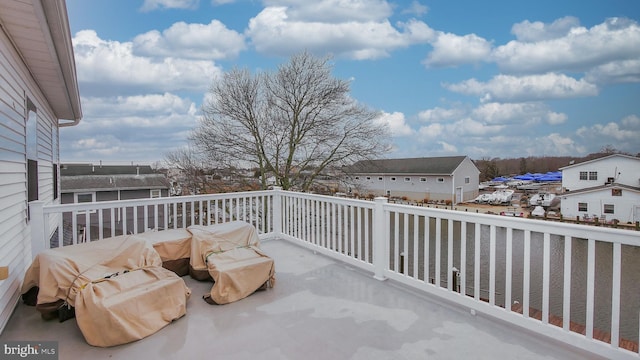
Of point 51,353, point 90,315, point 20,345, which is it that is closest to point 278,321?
point 90,315

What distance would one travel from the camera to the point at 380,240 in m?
3.45

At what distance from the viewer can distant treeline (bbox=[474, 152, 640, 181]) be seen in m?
7.06

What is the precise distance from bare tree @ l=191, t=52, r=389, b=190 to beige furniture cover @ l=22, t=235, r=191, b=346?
10.1 m

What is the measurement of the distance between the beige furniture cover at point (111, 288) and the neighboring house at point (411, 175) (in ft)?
26.6

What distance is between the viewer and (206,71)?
12.7m

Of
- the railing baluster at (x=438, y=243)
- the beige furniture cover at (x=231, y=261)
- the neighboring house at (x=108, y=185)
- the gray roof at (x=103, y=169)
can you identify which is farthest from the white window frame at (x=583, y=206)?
the gray roof at (x=103, y=169)

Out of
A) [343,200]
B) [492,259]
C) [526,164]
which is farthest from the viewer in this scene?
[526,164]

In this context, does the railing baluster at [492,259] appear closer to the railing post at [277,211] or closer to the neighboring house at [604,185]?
the railing post at [277,211]

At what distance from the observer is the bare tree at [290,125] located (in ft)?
42.5

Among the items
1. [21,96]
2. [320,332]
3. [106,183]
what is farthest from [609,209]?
[106,183]

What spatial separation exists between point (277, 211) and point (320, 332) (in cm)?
305

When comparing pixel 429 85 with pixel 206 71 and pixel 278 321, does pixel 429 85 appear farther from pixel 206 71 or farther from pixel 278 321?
pixel 278 321

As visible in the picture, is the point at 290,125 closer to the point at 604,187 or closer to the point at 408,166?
the point at 408,166

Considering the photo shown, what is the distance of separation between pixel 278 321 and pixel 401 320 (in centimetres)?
101
